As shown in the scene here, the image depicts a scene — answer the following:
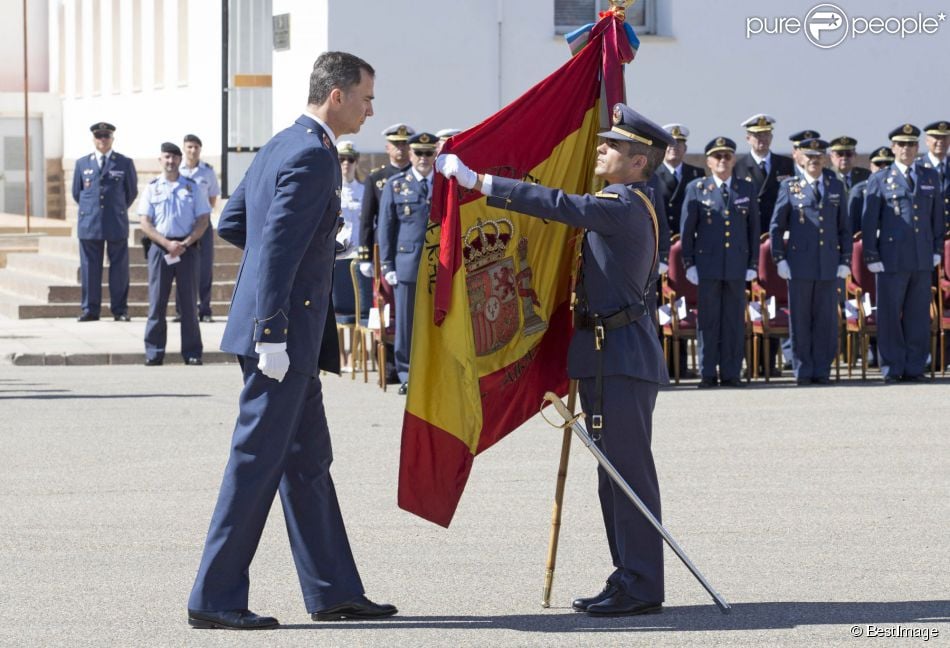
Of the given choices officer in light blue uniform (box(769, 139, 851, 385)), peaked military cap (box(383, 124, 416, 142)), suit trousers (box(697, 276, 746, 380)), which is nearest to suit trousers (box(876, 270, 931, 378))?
officer in light blue uniform (box(769, 139, 851, 385))

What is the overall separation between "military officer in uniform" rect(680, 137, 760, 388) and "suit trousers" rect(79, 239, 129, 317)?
25.5 feet

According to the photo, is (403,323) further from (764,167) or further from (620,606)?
(620,606)

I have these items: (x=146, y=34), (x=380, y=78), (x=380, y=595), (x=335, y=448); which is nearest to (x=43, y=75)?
(x=146, y=34)

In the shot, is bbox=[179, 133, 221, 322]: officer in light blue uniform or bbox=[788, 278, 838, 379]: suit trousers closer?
bbox=[788, 278, 838, 379]: suit trousers

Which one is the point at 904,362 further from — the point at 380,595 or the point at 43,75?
the point at 43,75

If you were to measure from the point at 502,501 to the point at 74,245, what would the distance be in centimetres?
1622

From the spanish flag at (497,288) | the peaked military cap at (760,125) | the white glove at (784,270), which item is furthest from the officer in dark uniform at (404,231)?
the spanish flag at (497,288)

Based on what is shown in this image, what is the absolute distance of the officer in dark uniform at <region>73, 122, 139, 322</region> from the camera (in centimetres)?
2148

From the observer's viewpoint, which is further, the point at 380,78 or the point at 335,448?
the point at 380,78

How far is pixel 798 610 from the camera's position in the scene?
723 cm

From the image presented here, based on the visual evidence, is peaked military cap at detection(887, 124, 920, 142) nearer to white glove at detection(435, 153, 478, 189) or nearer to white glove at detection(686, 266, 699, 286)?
white glove at detection(686, 266, 699, 286)

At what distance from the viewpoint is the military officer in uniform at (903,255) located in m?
16.5

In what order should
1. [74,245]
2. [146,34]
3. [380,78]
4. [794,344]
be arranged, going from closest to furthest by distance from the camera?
[794,344] < [380,78] < [74,245] < [146,34]

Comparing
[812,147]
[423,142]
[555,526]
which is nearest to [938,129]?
[812,147]
